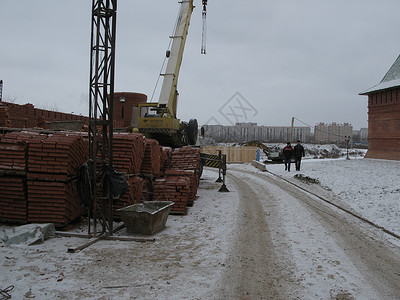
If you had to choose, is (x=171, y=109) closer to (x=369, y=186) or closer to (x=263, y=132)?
(x=369, y=186)

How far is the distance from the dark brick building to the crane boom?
12186mm

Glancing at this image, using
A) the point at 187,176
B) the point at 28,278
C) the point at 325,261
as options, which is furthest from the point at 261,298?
the point at 187,176

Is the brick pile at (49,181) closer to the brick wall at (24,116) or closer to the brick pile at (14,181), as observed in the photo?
the brick pile at (14,181)

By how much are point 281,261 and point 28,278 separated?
13.7 ft

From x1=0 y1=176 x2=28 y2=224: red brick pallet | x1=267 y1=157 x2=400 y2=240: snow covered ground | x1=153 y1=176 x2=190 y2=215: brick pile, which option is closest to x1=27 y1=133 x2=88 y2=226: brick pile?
x1=0 y1=176 x2=28 y2=224: red brick pallet

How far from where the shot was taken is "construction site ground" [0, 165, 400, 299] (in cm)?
445

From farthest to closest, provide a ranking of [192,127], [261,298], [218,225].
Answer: [192,127], [218,225], [261,298]

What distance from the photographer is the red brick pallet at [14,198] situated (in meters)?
7.17

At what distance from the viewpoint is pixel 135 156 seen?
8484 mm

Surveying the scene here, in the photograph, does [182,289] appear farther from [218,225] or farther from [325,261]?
[218,225]

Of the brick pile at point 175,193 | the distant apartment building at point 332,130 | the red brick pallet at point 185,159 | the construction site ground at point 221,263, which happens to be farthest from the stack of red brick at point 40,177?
the distant apartment building at point 332,130

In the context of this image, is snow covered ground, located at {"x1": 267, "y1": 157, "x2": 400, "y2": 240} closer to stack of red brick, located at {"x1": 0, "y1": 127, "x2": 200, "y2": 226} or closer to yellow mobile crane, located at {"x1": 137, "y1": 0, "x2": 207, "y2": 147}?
yellow mobile crane, located at {"x1": 137, "y1": 0, "x2": 207, "y2": 147}

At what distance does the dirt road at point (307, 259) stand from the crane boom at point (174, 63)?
7730 mm

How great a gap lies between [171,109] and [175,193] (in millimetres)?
6924
